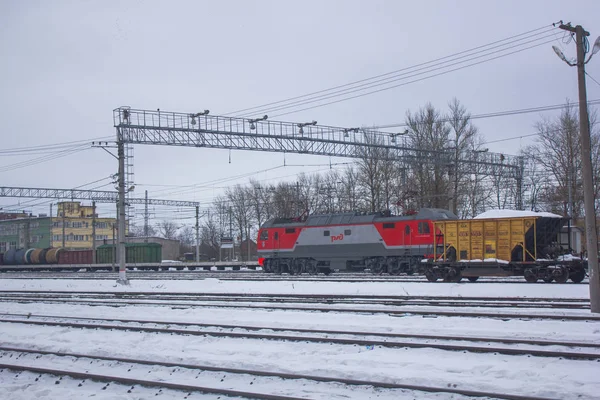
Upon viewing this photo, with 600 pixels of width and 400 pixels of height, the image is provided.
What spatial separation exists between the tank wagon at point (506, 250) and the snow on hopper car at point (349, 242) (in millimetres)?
3525

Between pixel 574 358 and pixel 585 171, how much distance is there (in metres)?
7.76

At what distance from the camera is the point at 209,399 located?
25.2 ft

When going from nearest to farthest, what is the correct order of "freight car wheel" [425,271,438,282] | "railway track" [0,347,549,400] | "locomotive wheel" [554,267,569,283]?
1. "railway track" [0,347,549,400]
2. "locomotive wheel" [554,267,569,283]
3. "freight car wheel" [425,271,438,282]

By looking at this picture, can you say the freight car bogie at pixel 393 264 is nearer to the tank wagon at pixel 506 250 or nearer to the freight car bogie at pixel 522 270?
the tank wagon at pixel 506 250

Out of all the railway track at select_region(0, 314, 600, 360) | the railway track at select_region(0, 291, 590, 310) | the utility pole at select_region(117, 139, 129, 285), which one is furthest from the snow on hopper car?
the railway track at select_region(0, 314, 600, 360)

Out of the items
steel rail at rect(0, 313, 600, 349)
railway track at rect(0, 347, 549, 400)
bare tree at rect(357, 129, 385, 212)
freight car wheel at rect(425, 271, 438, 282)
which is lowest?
railway track at rect(0, 347, 549, 400)

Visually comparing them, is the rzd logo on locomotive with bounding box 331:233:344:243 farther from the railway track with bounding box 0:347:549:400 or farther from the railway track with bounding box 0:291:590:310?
the railway track with bounding box 0:347:549:400

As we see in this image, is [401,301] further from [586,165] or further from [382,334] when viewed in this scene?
[586,165]

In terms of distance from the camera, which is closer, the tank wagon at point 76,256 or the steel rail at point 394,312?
the steel rail at point 394,312

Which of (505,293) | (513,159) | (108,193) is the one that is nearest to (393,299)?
(505,293)

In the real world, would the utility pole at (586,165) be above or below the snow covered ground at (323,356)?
above

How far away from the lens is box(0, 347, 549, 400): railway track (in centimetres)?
760

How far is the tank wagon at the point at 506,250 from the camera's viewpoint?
891 inches

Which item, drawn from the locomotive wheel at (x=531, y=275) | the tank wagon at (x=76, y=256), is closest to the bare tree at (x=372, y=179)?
the locomotive wheel at (x=531, y=275)
